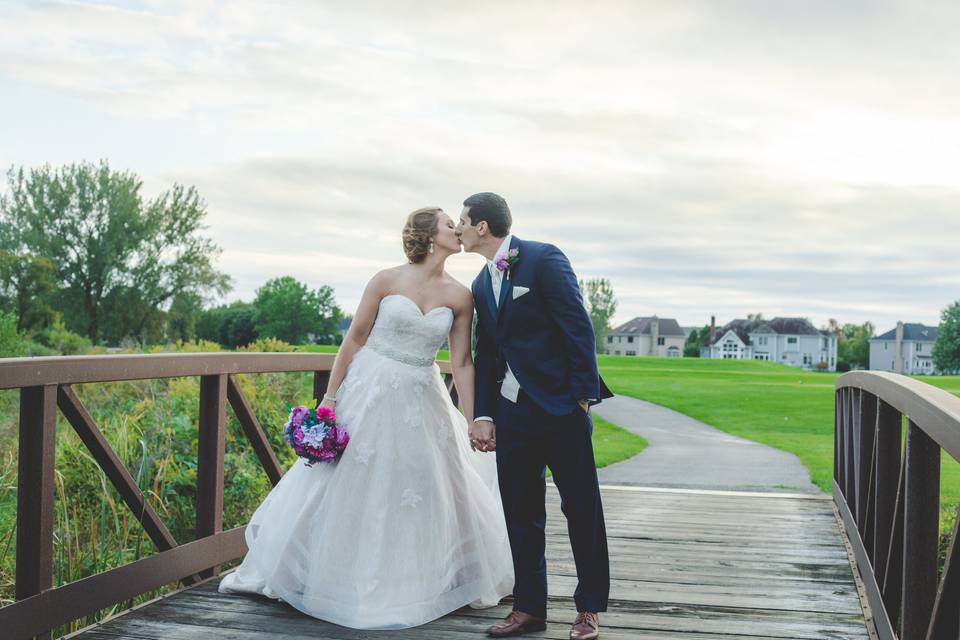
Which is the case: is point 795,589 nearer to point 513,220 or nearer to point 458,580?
point 458,580

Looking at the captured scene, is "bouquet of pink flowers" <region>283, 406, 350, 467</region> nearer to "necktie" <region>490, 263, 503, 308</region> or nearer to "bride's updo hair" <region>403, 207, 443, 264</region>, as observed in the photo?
"bride's updo hair" <region>403, 207, 443, 264</region>

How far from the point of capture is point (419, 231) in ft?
15.2

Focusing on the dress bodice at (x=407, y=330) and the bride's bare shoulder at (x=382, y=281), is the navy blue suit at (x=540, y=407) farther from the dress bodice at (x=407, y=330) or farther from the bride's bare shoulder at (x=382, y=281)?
the bride's bare shoulder at (x=382, y=281)

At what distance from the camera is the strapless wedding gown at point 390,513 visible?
440 centimetres

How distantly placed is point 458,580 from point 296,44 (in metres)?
10.4

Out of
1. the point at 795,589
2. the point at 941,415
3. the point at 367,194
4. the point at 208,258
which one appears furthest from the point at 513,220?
the point at 208,258

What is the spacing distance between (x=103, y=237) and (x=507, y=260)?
1648 inches

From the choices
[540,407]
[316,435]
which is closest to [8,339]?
[316,435]

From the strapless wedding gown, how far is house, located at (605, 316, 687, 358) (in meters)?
139

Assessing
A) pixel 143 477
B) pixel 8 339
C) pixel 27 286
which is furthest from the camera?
pixel 27 286

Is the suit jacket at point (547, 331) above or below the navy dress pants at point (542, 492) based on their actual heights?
above

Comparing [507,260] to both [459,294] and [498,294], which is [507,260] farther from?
[459,294]

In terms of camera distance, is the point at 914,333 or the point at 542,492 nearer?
the point at 542,492

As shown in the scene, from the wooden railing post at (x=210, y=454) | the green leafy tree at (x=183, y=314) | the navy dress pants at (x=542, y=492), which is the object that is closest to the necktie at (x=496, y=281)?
the navy dress pants at (x=542, y=492)
